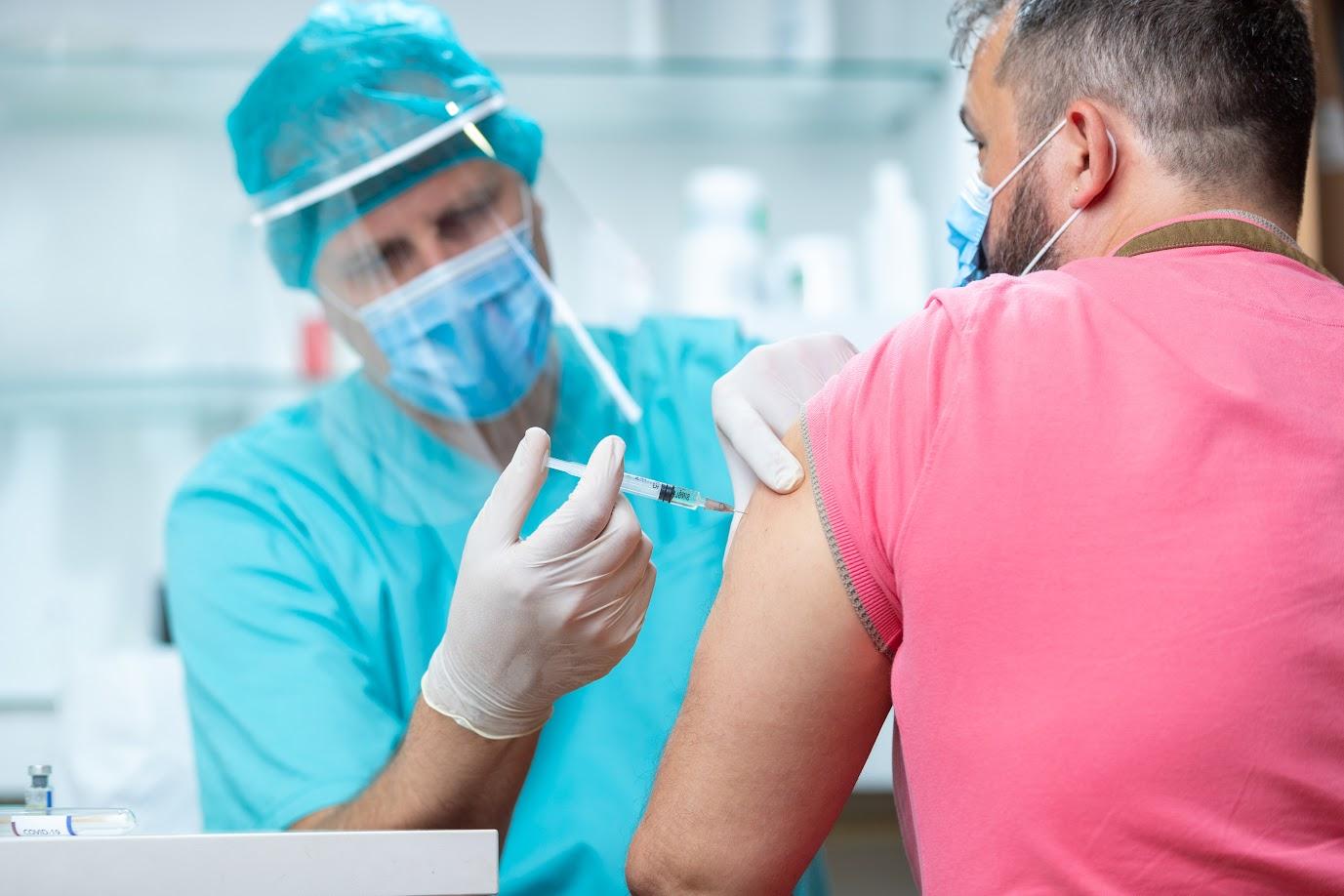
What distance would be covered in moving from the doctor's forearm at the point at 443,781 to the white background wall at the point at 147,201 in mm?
1338

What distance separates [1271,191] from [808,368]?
38cm

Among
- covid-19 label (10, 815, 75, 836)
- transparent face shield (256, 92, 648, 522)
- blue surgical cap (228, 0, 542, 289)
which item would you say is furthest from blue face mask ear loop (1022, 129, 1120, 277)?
covid-19 label (10, 815, 75, 836)

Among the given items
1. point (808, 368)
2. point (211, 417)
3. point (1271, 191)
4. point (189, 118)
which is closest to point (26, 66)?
point (189, 118)

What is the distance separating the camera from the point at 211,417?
93.6 inches

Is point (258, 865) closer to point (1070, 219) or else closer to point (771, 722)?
point (771, 722)

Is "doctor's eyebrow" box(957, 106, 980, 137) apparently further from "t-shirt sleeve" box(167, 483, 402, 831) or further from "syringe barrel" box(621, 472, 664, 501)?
"t-shirt sleeve" box(167, 483, 402, 831)

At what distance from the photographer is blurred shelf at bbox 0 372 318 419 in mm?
2299

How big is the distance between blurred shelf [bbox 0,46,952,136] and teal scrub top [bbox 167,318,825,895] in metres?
1.09

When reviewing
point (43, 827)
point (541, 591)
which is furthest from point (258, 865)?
point (541, 591)

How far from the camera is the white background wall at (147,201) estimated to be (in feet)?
7.49

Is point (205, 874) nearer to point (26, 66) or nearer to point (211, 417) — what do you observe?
point (211, 417)

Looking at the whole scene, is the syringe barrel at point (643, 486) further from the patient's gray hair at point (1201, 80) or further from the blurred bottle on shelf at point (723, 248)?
the blurred bottle on shelf at point (723, 248)

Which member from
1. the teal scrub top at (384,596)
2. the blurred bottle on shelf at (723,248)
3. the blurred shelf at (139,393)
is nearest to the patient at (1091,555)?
the teal scrub top at (384,596)

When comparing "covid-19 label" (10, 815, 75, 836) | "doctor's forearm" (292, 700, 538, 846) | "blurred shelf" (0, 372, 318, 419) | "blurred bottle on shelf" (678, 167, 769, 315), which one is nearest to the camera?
"covid-19 label" (10, 815, 75, 836)
